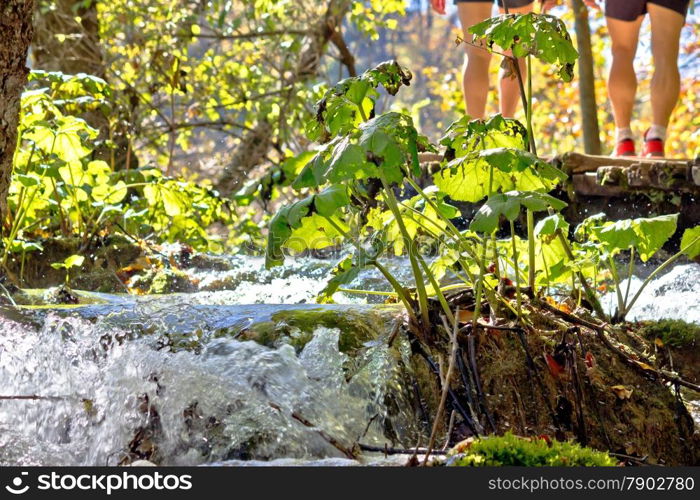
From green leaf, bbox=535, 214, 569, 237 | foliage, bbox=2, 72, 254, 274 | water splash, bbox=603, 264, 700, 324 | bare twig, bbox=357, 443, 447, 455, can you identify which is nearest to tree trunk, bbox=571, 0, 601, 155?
foliage, bbox=2, 72, 254, 274

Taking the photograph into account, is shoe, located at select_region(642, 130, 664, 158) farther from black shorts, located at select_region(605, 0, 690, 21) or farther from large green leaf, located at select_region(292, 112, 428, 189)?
large green leaf, located at select_region(292, 112, 428, 189)

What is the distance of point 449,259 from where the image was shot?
3037 mm

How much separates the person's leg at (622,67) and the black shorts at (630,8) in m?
0.03

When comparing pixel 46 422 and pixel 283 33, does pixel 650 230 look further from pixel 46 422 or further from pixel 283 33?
pixel 283 33

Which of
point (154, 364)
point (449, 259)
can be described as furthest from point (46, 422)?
point (449, 259)

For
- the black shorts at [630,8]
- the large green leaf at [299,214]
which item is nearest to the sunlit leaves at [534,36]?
the large green leaf at [299,214]

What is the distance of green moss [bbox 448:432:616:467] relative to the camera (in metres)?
1.97

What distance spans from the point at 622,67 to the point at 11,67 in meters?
4.26

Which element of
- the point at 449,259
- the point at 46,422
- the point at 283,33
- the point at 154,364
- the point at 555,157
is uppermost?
the point at 283,33

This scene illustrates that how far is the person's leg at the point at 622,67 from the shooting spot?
5.94m

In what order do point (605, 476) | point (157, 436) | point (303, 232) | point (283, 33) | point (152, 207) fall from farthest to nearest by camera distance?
point (283, 33) < point (152, 207) < point (303, 232) < point (157, 436) < point (605, 476)

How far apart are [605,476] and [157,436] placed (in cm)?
116

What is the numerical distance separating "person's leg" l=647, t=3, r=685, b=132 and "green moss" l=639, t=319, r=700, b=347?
8.07 feet

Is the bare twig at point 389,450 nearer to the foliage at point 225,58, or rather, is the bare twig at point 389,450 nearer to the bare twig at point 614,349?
the bare twig at point 614,349
